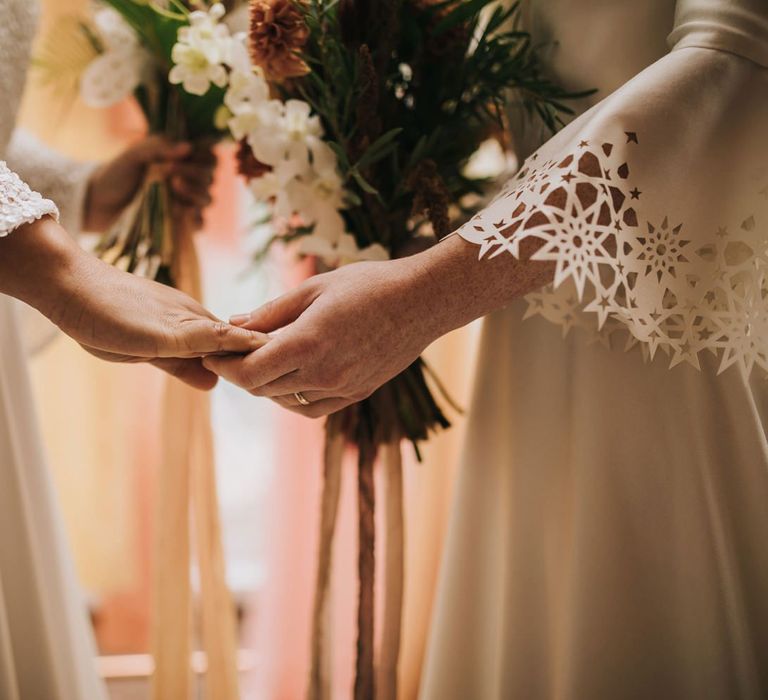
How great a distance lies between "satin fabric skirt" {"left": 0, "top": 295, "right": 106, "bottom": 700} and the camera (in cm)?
83

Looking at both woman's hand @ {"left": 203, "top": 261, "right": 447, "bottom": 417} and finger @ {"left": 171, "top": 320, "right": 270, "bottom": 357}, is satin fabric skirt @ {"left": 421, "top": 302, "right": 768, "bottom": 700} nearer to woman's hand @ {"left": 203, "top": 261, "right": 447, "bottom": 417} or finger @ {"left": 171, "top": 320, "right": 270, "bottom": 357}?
woman's hand @ {"left": 203, "top": 261, "right": 447, "bottom": 417}

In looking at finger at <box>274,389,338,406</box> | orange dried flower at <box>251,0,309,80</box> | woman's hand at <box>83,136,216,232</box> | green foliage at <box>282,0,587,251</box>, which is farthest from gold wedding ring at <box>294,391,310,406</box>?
woman's hand at <box>83,136,216,232</box>

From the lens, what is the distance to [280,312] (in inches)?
29.2

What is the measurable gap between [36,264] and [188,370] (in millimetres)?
196

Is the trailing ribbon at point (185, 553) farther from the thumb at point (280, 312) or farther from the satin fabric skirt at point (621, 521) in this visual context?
the satin fabric skirt at point (621, 521)

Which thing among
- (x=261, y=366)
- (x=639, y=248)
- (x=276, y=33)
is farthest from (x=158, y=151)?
(x=639, y=248)

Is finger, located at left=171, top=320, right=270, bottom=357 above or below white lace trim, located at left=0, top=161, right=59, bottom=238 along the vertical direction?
below

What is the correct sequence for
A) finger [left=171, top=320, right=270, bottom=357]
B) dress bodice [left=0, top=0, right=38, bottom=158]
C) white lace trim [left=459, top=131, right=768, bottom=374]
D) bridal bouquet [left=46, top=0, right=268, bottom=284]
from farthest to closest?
1. bridal bouquet [left=46, top=0, right=268, bottom=284]
2. dress bodice [left=0, top=0, right=38, bottom=158]
3. finger [left=171, top=320, right=270, bottom=357]
4. white lace trim [left=459, top=131, right=768, bottom=374]

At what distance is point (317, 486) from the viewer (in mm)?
1311

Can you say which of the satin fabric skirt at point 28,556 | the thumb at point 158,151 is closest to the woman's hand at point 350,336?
the satin fabric skirt at point 28,556

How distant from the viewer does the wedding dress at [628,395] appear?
2.03 ft

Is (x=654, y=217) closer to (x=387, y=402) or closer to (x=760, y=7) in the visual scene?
(x=760, y=7)

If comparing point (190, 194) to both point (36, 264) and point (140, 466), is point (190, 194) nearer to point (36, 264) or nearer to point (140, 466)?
point (36, 264)

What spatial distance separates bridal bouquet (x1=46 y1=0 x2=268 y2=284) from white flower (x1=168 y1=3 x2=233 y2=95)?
54mm
